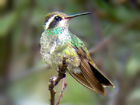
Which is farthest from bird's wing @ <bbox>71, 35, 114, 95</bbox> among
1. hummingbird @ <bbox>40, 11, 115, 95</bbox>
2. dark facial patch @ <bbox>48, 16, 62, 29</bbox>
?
dark facial patch @ <bbox>48, 16, 62, 29</bbox>

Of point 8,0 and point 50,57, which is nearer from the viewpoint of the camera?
point 50,57

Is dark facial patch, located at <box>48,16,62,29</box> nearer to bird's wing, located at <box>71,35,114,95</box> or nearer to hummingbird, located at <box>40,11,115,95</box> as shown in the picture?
hummingbird, located at <box>40,11,115,95</box>

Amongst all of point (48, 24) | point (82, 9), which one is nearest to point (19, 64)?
point (82, 9)

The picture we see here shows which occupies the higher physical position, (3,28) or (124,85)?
(3,28)

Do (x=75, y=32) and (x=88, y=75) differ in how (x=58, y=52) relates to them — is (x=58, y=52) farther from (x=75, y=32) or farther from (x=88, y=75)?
→ (x=75, y=32)

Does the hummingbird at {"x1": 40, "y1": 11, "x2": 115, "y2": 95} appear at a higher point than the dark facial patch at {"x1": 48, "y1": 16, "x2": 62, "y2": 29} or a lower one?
lower

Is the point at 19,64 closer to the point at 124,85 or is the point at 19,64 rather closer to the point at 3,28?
the point at 3,28
